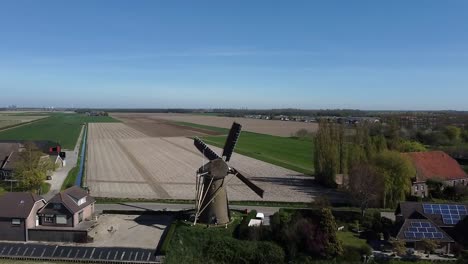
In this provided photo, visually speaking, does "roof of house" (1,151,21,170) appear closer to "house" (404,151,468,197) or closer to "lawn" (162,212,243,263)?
"lawn" (162,212,243,263)

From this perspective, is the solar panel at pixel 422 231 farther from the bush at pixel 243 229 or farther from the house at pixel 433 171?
the house at pixel 433 171

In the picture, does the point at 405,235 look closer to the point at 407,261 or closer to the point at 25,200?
the point at 407,261

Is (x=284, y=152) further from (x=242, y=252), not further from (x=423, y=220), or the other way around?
(x=242, y=252)

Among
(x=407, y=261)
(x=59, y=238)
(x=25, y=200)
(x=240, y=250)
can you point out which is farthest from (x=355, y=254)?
(x=25, y=200)

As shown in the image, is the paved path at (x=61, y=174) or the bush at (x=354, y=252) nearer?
the bush at (x=354, y=252)

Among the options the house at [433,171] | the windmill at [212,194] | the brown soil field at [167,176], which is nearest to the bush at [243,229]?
the windmill at [212,194]

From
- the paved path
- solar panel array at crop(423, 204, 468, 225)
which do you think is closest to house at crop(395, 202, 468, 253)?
solar panel array at crop(423, 204, 468, 225)

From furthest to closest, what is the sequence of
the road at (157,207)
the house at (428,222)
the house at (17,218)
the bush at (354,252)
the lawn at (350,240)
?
the road at (157,207)
the house at (17,218)
the lawn at (350,240)
the house at (428,222)
the bush at (354,252)

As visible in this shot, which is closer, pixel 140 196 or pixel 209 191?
pixel 209 191
